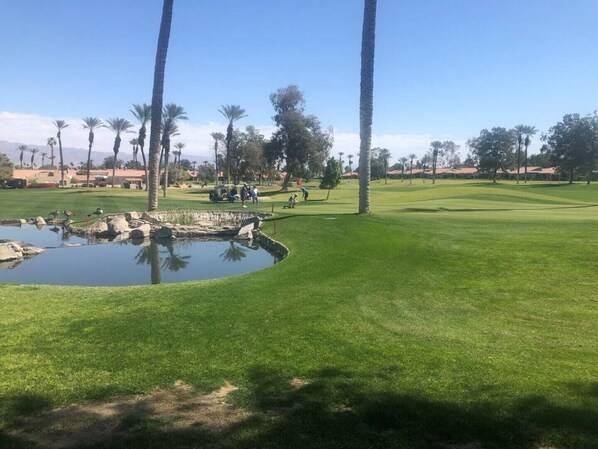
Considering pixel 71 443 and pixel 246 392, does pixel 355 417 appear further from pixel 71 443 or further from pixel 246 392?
pixel 71 443

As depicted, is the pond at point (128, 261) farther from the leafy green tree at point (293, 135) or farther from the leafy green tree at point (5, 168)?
the leafy green tree at point (5, 168)

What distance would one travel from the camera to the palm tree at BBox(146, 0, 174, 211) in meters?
26.8

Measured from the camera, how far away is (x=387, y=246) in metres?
15.9

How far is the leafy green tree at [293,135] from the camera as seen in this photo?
6594cm

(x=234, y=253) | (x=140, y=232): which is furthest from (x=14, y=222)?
(x=234, y=253)

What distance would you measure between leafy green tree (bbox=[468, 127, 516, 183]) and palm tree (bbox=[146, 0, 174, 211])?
8753cm

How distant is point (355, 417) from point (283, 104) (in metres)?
63.7

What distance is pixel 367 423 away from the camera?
5168 mm

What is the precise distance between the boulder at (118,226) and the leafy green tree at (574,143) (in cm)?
8045

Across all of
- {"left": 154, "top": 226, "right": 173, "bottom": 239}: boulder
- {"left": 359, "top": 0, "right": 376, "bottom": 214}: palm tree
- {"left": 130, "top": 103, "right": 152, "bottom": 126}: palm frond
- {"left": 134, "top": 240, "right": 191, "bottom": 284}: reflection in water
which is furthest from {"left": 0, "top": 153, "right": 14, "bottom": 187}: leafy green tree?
{"left": 359, "top": 0, "right": 376, "bottom": 214}: palm tree

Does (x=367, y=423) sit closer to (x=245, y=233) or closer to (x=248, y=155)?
(x=245, y=233)

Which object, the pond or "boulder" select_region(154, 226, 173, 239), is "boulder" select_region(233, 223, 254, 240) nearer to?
the pond

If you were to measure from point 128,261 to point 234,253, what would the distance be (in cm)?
439

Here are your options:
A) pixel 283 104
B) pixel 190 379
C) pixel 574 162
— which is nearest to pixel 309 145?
pixel 283 104
